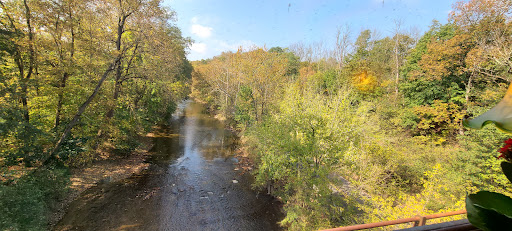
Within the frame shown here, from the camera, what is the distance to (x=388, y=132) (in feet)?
44.3

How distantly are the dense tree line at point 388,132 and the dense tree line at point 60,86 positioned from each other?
779 centimetres

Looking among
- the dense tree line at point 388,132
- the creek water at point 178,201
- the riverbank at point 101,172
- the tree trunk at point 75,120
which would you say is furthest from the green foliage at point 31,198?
the dense tree line at point 388,132

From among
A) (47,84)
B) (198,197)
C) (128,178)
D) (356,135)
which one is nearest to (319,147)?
(356,135)

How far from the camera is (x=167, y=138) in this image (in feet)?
59.3

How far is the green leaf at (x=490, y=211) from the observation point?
2.07 ft

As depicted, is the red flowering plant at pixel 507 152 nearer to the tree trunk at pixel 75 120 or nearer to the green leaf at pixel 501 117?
the green leaf at pixel 501 117

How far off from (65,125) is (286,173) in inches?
425

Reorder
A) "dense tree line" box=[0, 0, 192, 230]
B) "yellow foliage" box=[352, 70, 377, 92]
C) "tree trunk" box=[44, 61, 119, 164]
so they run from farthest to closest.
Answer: "yellow foliage" box=[352, 70, 377, 92] < "tree trunk" box=[44, 61, 119, 164] < "dense tree line" box=[0, 0, 192, 230]

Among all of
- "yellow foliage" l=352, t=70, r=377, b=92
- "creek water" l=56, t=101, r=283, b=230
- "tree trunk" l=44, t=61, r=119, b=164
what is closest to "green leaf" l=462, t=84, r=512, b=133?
"creek water" l=56, t=101, r=283, b=230

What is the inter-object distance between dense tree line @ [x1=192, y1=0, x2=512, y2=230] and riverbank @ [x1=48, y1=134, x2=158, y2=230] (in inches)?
297

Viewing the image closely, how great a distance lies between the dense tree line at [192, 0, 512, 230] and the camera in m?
6.98

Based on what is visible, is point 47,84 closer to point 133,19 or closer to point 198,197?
point 133,19

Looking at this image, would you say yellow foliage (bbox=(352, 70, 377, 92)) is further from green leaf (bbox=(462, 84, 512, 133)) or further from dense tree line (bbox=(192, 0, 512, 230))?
green leaf (bbox=(462, 84, 512, 133))

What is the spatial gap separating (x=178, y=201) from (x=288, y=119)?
6422 millimetres
